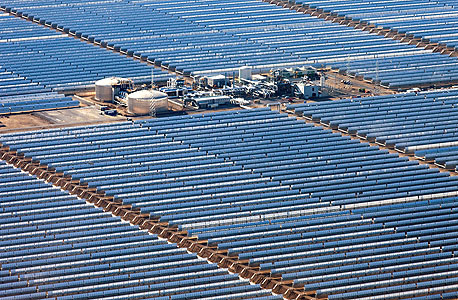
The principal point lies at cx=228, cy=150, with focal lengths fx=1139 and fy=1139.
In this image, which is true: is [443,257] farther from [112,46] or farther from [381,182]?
[112,46]

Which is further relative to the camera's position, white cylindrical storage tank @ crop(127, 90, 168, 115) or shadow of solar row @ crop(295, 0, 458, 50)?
shadow of solar row @ crop(295, 0, 458, 50)

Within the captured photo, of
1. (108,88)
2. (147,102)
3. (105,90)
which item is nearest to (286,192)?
(147,102)

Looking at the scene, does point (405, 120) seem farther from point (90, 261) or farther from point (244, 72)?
point (90, 261)

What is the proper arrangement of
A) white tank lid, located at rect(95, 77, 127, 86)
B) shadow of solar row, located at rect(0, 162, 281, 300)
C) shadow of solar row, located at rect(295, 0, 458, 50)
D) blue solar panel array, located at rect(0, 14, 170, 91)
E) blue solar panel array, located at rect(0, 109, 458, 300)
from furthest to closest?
shadow of solar row, located at rect(295, 0, 458, 50) → blue solar panel array, located at rect(0, 14, 170, 91) → white tank lid, located at rect(95, 77, 127, 86) → blue solar panel array, located at rect(0, 109, 458, 300) → shadow of solar row, located at rect(0, 162, 281, 300)

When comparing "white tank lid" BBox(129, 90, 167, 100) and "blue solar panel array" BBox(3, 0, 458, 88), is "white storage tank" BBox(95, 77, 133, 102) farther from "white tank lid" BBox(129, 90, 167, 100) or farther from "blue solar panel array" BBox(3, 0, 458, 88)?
"blue solar panel array" BBox(3, 0, 458, 88)

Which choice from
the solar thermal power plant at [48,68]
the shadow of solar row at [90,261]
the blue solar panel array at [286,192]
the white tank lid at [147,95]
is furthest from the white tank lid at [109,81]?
the shadow of solar row at [90,261]

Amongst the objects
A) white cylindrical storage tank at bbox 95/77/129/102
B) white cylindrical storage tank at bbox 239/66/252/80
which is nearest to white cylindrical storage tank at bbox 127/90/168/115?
white cylindrical storage tank at bbox 95/77/129/102
